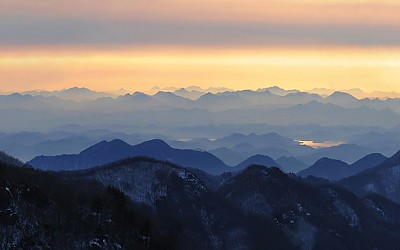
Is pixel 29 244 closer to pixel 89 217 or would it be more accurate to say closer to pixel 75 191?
pixel 89 217

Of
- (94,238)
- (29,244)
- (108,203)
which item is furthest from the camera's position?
(108,203)

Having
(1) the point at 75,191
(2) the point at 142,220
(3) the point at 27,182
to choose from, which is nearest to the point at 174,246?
(2) the point at 142,220

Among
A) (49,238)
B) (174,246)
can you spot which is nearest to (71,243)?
(49,238)

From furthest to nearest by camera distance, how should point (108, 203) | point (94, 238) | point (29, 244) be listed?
point (108, 203)
point (94, 238)
point (29, 244)

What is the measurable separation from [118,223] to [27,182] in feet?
68.7

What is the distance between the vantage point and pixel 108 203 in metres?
186

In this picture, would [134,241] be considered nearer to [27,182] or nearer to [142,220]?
[142,220]

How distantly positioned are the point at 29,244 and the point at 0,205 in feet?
34.5

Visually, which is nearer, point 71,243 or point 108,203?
point 71,243

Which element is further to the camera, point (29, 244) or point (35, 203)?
point (35, 203)

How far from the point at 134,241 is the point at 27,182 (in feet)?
84.3

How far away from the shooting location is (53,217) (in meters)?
171

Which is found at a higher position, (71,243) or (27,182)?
(27,182)

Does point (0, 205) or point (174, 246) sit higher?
point (0, 205)
